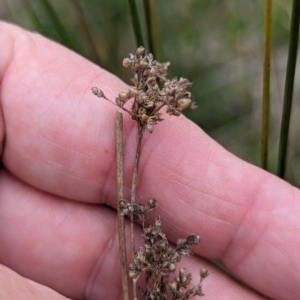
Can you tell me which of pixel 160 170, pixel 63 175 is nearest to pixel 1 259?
pixel 63 175

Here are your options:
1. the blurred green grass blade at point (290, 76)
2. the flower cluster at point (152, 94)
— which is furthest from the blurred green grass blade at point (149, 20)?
the blurred green grass blade at point (290, 76)

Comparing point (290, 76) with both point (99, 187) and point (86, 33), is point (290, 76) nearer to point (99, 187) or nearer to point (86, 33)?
point (99, 187)

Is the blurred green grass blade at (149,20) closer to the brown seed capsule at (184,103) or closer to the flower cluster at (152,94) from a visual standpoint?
the flower cluster at (152,94)

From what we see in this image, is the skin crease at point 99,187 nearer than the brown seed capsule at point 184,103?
No

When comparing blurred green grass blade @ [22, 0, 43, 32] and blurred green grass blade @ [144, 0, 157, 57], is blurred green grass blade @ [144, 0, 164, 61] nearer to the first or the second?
blurred green grass blade @ [144, 0, 157, 57]

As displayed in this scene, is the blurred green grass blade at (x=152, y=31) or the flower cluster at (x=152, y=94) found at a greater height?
the blurred green grass blade at (x=152, y=31)

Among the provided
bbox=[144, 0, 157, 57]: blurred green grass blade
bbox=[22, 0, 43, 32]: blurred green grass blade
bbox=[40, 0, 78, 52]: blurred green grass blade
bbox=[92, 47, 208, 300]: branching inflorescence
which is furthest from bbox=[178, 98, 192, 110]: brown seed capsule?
bbox=[22, 0, 43, 32]: blurred green grass blade
